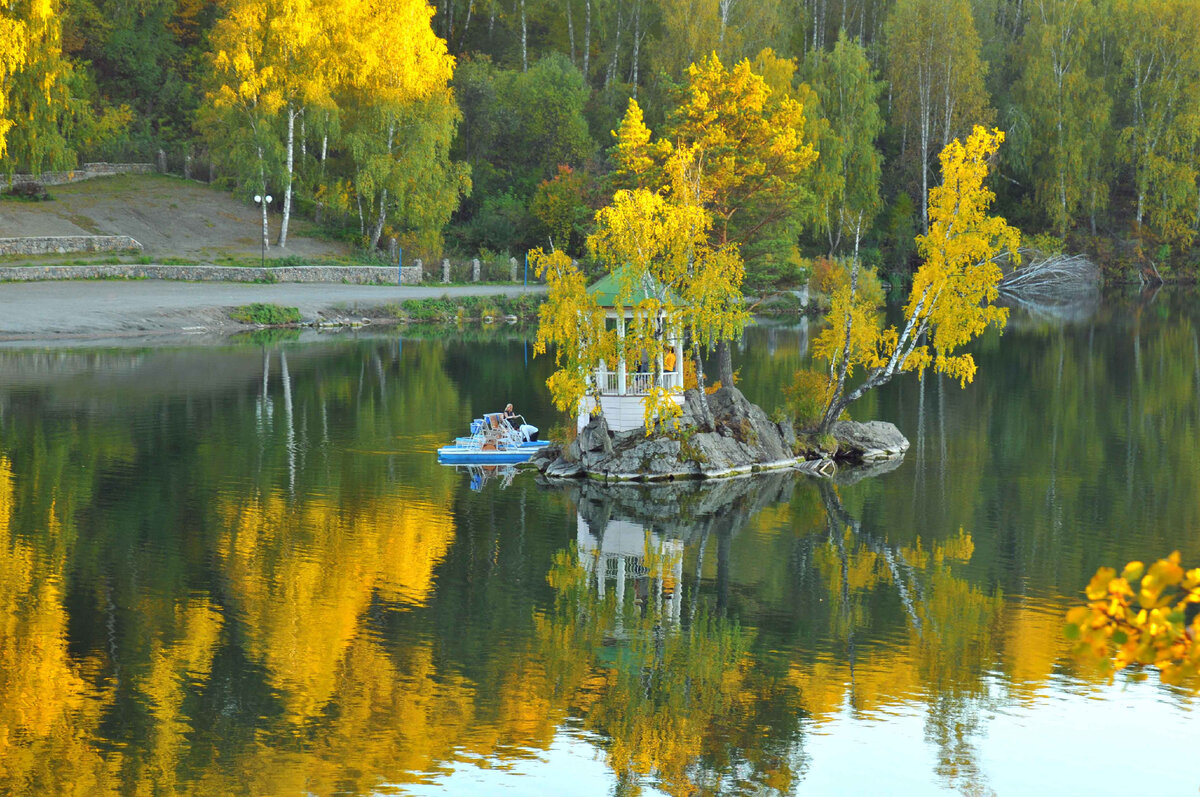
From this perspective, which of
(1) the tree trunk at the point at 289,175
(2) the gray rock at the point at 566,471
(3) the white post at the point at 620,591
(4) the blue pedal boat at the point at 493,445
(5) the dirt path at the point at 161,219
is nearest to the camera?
(3) the white post at the point at 620,591

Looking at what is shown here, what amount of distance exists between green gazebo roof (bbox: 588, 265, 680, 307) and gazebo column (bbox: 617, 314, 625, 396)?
1.43ft

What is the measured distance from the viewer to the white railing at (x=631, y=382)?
1213 inches

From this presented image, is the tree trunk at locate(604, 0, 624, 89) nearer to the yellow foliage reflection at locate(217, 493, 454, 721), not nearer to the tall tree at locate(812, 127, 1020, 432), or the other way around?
the tall tree at locate(812, 127, 1020, 432)

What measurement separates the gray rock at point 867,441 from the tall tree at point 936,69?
53.7m

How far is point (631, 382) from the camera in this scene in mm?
31250

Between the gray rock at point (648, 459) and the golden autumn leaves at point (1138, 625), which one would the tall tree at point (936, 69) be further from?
the golden autumn leaves at point (1138, 625)

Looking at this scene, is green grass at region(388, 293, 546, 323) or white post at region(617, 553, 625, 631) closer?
white post at region(617, 553, 625, 631)

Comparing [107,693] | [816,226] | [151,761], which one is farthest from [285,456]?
[816,226]

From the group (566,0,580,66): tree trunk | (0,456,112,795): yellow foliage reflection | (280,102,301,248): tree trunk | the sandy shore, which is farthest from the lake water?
(566,0,580,66): tree trunk

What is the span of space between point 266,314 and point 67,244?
1078 centimetres

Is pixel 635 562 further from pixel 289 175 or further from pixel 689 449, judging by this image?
pixel 289 175

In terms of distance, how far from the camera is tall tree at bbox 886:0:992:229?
83.5m

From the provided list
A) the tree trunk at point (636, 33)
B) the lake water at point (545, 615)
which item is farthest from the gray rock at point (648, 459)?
the tree trunk at point (636, 33)

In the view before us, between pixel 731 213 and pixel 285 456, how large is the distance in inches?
597
